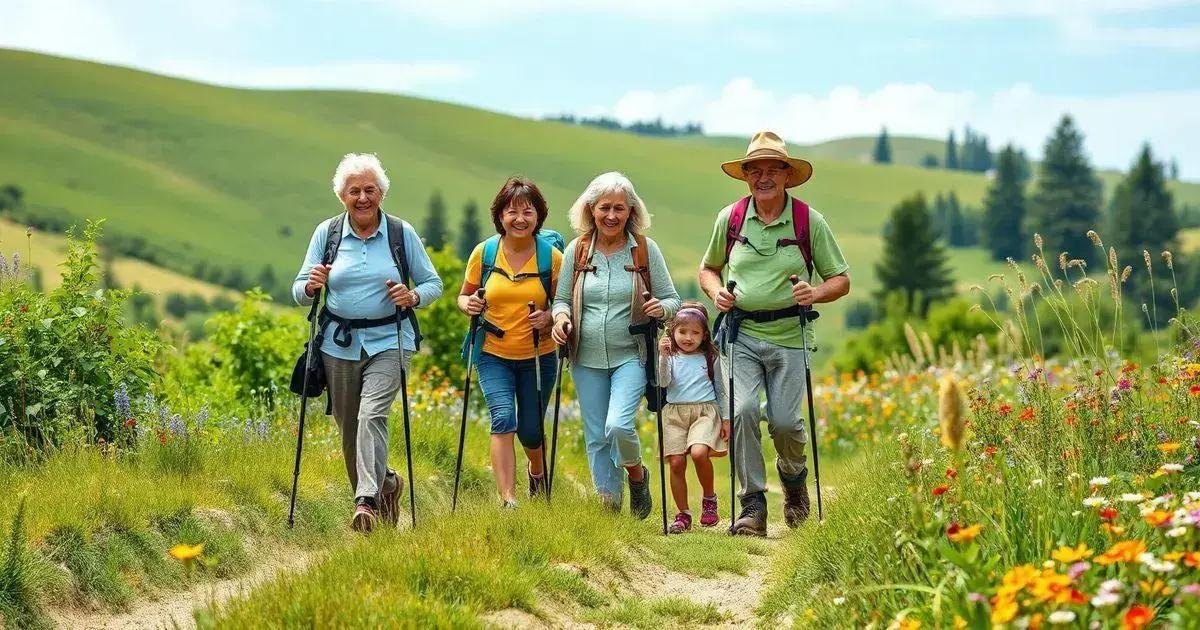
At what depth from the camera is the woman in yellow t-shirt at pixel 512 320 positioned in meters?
9.84

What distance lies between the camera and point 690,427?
1088cm

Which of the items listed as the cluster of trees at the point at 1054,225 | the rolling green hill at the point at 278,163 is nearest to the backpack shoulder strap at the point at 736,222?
the cluster of trees at the point at 1054,225

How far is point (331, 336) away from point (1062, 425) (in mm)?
4749

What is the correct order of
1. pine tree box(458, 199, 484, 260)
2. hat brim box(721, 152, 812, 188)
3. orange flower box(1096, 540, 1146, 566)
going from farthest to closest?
1. pine tree box(458, 199, 484, 260)
2. hat brim box(721, 152, 812, 188)
3. orange flower box(1096, 540, 1146, 566)

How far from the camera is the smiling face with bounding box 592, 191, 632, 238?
31.8 ft

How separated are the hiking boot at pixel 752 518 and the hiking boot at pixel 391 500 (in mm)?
2432

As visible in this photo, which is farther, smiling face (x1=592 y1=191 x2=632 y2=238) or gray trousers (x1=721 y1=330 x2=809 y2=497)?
gray trousers (x1=721 y1=330 x2=809 y2=497)

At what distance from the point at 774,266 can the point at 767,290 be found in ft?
0.58

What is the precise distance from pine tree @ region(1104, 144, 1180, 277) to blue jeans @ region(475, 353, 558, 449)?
116 metres

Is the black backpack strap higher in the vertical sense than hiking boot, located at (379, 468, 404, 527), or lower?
higher

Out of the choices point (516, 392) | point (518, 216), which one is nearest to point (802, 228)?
point (518, 216)

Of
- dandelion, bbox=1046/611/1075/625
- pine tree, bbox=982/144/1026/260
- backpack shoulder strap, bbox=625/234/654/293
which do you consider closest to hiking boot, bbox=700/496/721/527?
backpack shoulder strap, bbox=625/234/654/293

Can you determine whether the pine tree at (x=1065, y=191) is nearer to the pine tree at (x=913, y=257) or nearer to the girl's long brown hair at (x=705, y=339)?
the pine tree at (x=913, y=257)

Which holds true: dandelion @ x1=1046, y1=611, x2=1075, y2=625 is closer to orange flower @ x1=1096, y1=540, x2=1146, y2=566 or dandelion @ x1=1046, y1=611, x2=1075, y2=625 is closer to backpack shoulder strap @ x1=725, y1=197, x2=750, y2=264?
orange flower @ x1=1096, y1=540, x2=1146, y2=566
